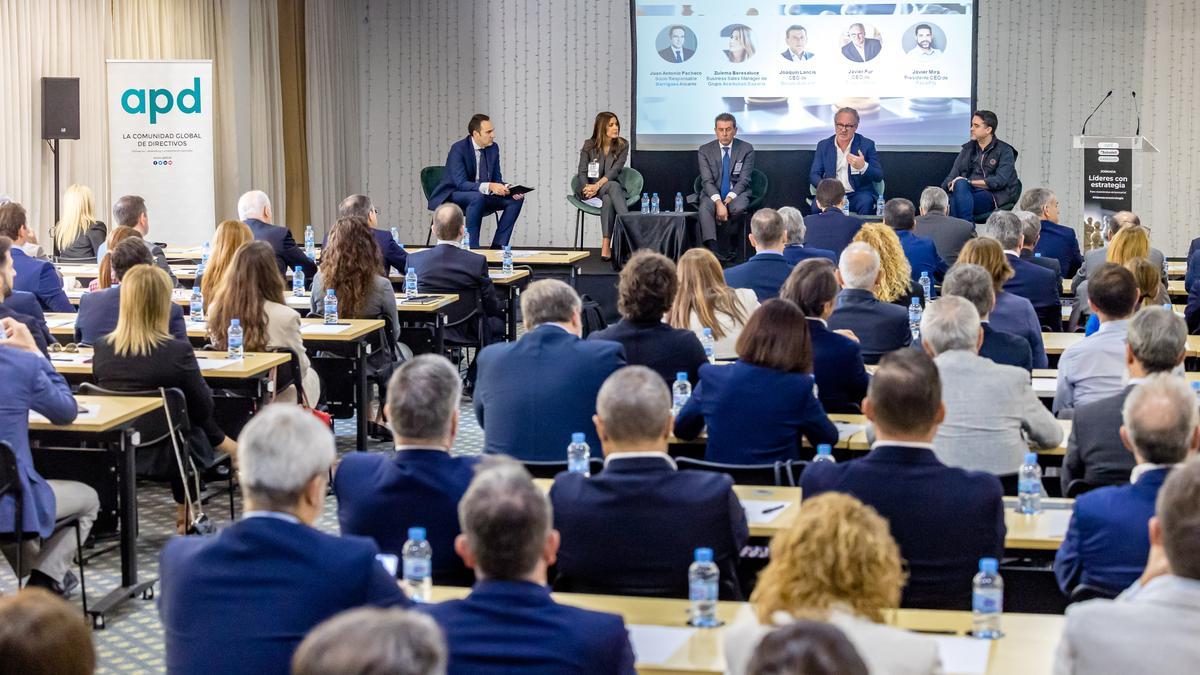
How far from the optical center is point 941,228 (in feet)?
34.6

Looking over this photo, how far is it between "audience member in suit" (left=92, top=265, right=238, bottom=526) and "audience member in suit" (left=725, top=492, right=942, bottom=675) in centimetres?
405

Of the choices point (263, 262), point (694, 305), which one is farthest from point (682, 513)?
point (263, 262)

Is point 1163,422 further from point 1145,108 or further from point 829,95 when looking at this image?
point 1145,108

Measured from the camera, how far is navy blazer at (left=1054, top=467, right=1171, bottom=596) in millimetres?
3500

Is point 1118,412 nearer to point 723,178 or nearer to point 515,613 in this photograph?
point 515,613

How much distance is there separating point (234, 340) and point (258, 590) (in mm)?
4281

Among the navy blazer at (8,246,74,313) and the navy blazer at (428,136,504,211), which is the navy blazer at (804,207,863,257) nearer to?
the navy blazer at (428,136,504,211)

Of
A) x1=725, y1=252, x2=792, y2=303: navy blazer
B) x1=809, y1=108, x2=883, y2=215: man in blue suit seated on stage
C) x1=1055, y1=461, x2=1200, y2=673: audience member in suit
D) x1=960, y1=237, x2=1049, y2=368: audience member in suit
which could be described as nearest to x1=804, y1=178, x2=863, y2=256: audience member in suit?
x1=809, y1=108, x2=883, y2=215: man in blue suit seated on stage

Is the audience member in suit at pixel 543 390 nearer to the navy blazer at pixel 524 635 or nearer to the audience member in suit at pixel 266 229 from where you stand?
the navy blazer at pixel 524 635

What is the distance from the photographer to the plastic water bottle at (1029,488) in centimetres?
427

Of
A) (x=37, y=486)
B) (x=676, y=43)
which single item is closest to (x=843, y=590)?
(x=37, y=486)

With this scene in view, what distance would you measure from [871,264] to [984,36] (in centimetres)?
980

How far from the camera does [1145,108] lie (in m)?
15.4

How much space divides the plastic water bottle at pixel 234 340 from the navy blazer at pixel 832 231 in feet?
16.0
